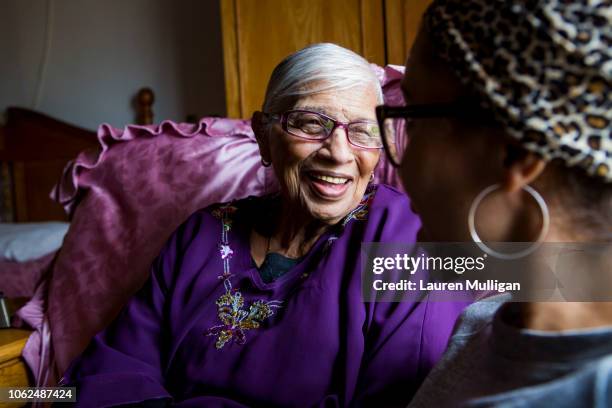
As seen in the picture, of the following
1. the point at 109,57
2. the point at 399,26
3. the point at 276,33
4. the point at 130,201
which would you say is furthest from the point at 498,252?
the point at 109,57

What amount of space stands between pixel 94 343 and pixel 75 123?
2432mm

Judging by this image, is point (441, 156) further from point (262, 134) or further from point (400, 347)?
point (262, 134)

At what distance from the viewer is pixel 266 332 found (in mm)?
1049

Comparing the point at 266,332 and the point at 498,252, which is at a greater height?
the point at 498,252

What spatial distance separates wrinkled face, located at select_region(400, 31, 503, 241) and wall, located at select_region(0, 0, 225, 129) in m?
2.54

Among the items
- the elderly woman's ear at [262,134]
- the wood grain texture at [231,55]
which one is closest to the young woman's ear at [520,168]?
the elderly woman's ear at [262,134]

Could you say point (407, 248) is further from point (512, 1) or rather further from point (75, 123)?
point (75, 123)

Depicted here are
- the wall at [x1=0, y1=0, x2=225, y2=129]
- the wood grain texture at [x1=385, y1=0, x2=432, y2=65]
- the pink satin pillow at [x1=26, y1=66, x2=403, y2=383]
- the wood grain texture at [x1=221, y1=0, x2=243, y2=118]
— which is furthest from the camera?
the wall at [x1=0, y1=0, x2=225, y2=129]

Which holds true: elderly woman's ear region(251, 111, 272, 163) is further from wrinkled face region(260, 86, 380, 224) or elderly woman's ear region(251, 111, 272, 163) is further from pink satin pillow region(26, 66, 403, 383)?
pink satin pillow region(26, 66, 403, 383)

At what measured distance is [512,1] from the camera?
46 centimetres

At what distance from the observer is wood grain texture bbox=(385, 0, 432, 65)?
229cm

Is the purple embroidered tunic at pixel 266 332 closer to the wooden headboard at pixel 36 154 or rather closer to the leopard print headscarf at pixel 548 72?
the leopard print headscarf at pixel 548 72

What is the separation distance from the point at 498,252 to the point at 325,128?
2.05 feet

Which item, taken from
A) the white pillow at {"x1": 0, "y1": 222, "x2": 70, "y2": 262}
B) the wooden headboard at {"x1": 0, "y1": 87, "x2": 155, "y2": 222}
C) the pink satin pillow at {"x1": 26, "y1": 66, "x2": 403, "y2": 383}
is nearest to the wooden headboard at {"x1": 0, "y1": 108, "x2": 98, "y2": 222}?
the wooden headboard at {"x1": 0, "y1": 87, "x2": 155, "y2": 222}
